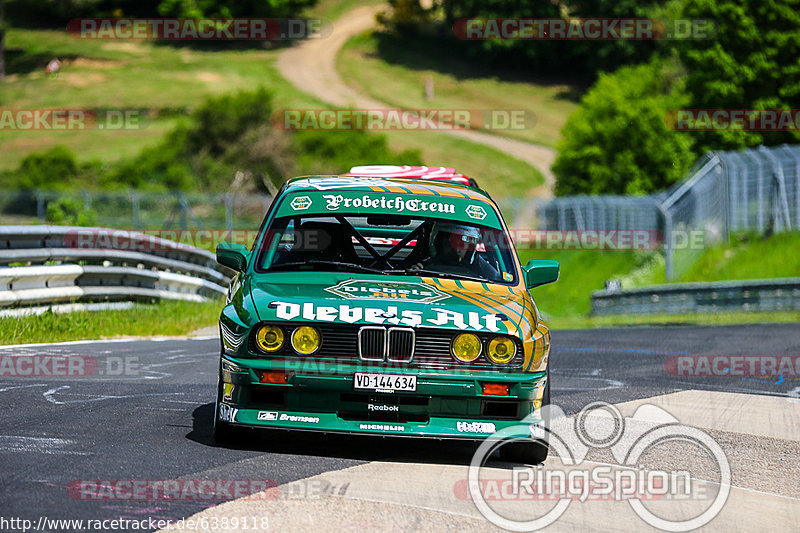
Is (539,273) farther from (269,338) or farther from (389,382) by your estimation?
(269,338)

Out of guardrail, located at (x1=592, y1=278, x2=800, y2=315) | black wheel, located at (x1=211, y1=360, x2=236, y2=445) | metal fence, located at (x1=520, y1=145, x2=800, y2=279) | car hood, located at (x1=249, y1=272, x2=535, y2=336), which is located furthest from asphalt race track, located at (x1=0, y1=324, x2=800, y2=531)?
metal fence, located at (x1=520, y1=145, x2=800, y2=279)

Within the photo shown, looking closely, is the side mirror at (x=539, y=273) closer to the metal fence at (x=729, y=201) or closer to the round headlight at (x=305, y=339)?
the round headlight at (x=305, y=339)

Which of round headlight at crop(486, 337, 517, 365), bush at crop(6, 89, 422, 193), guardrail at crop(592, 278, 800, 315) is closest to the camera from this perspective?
round headlight at crop(486, 337, 517, 365)

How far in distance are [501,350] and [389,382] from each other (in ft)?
2.24

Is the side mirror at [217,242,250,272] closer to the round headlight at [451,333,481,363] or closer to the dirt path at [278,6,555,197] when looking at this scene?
the round headlight at [451,333,481,363]

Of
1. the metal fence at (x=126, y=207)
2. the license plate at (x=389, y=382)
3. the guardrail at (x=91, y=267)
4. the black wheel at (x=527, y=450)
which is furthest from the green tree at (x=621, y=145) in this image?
the license plate at (x=389, y=382)

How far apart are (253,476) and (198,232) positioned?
27.7 meters

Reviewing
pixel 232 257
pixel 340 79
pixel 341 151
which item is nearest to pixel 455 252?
pixel 232 257

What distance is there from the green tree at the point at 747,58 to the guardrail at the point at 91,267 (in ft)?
121

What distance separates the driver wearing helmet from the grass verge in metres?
5.94

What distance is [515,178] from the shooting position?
229 feet

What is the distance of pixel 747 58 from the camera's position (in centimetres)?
5112

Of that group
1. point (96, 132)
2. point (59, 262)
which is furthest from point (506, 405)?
point (96, 132)

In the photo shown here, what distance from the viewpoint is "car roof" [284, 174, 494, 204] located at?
27.5ft
